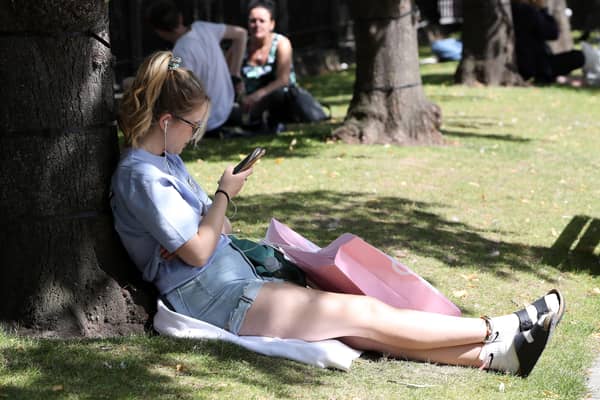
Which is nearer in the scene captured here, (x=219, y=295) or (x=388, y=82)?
(x=219, y=295)

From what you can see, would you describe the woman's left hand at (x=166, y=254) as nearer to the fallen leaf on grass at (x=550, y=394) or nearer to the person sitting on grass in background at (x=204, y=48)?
the fallen leaf on grass at (x=550, y=394)

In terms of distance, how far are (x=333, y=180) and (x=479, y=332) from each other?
184 inches

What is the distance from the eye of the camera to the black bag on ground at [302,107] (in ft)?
39.3

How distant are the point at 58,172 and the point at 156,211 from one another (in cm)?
46

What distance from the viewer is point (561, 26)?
20750 millimetres

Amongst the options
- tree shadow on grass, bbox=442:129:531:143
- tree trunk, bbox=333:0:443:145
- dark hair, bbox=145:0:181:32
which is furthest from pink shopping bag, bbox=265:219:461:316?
tree shadow on grass, bbox=442:129:531:143

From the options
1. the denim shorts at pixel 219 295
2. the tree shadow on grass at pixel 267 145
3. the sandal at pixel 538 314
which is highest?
the denim shorts at pixel 219 295

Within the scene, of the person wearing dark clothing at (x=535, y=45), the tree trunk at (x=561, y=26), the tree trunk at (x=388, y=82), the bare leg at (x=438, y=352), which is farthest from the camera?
the tree trunk at (x=561, y=26)

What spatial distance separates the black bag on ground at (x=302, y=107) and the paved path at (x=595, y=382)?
7.33 metres

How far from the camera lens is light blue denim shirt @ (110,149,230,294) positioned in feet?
14.7

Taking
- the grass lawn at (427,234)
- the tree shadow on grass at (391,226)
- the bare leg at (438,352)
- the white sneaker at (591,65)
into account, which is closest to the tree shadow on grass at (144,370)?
the grass lawn at (427,234)

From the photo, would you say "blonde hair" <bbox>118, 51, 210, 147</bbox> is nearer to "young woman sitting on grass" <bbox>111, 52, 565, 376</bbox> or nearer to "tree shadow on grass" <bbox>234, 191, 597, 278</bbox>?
"young woman sitting on grass" <bbox>111, 52, 565, 376</bbox>

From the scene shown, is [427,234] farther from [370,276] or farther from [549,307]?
[549,307]

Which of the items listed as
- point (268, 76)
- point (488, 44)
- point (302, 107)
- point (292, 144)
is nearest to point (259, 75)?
point (268, 76)
